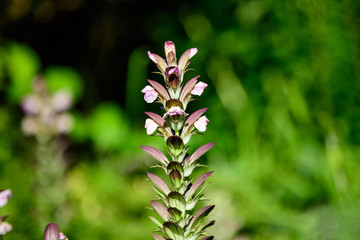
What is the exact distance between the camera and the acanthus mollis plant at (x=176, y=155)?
565 millimetres

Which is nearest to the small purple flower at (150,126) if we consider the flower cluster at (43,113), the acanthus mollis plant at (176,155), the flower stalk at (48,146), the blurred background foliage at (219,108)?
the acanthus mollis plant at (176,155)

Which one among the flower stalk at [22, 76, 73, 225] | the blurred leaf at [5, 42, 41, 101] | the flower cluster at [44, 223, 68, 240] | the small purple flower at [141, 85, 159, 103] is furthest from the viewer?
the blurred leaf at [5, 42, 41, 101]

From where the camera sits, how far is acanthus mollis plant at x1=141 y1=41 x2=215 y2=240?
57 centimetres

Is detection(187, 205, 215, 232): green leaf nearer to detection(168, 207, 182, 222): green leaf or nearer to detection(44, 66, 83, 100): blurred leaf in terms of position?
detection(168, 207, 182, 222): green leaf

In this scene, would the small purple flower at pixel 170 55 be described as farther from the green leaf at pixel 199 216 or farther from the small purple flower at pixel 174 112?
the green leaf at pixel 199 216

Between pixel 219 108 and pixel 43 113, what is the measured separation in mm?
1141

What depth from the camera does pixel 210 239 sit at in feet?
1.75

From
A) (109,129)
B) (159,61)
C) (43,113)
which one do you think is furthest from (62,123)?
(159,61)

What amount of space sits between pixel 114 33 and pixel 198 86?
2655 millimetres

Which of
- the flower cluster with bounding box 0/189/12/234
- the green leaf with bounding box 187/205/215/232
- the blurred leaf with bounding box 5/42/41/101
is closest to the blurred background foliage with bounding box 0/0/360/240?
the blurred leaf with bounding box 5/42/41/101

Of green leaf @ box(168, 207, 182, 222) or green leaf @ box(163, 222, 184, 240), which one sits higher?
green leaf @ box(168, 207, 182, 222)

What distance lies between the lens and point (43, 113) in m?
1.92

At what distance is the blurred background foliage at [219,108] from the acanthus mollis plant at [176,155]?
82 centimetres

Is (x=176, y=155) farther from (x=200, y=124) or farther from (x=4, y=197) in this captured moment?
(x=4, y=197)
